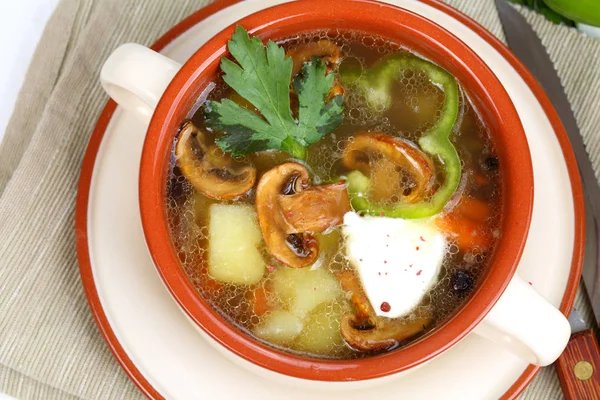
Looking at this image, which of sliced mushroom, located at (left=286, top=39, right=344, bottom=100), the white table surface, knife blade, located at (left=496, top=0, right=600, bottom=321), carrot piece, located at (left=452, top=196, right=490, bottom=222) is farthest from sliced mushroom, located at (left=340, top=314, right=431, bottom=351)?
the white table surface

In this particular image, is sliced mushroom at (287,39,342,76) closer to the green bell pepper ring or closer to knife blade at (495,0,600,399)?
the green bell pepper ring

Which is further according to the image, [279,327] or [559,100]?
[559,100]

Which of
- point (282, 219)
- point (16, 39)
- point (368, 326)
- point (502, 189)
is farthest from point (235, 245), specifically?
point (16, 39)

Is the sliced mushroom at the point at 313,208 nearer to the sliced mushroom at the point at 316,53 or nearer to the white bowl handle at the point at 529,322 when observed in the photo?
the sliced mushroom at the point at 316,53

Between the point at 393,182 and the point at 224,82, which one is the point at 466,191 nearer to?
the point at 393,182

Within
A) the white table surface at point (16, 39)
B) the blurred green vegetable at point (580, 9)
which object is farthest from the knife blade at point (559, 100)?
the white table surface at point (16, 39)

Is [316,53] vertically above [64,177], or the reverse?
[316,53]

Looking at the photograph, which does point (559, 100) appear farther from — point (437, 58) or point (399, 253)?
point (399, 253)
